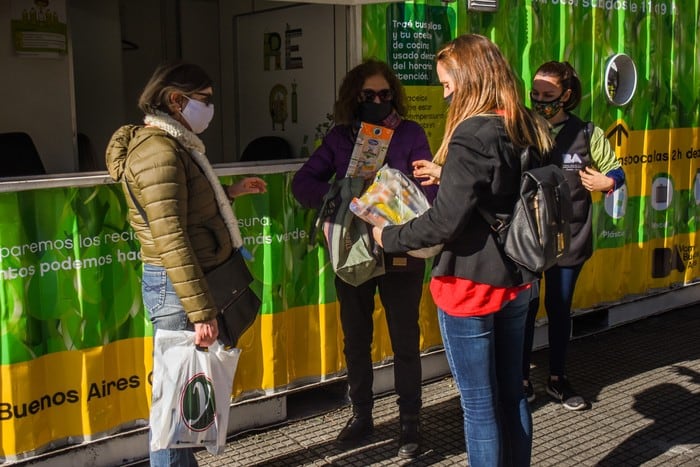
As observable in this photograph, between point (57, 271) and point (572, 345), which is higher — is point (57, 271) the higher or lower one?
the higher one

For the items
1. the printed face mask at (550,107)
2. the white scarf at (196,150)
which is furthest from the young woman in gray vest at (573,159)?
the white scarf at (196,150)

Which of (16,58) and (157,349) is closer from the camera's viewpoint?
(157,349)

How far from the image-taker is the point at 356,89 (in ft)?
12.4

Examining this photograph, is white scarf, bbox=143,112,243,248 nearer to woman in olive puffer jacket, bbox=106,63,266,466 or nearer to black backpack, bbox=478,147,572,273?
woman in olive puffer jacket, bbox=106,63,266,466

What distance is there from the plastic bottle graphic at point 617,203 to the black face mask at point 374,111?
2.53 m

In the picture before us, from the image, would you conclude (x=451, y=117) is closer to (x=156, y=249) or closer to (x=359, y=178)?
(x=359, y=178)

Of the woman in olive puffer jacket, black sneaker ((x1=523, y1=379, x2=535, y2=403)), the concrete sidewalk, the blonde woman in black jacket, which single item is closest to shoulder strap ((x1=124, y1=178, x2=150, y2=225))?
the woman in olive puffer jacket

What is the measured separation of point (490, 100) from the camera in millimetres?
2822

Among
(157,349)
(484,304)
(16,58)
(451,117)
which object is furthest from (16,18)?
(484,304)

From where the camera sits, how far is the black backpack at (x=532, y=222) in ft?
9.08

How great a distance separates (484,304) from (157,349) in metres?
1.17

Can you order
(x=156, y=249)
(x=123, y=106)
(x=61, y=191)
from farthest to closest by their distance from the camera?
(x=123, y=106), (x=61, y=191), (x=156, y=249)

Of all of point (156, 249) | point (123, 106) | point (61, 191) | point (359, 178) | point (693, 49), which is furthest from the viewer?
point (693, 49)

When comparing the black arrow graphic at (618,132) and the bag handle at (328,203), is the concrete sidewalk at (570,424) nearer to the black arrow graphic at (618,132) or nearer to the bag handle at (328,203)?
the bag handle at (328,203)
